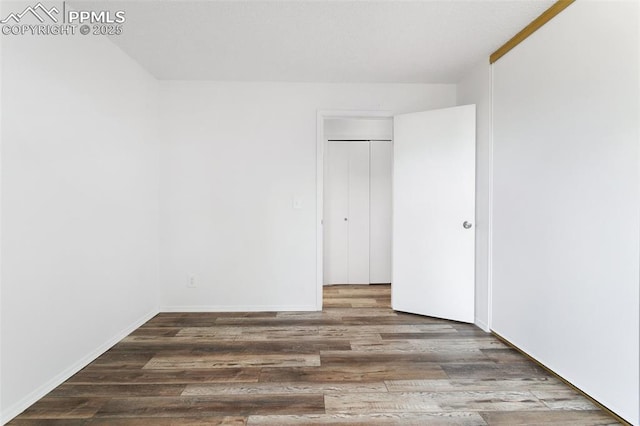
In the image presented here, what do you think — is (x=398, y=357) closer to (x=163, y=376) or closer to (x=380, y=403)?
(x=380, y=403)

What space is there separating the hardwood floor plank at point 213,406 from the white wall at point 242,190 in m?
1.59

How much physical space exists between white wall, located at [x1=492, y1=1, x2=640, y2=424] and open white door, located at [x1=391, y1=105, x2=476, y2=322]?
0.43 metres

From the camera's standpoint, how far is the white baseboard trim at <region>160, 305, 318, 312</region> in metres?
3.40

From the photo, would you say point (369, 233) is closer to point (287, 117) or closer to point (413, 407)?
point (287, 117)

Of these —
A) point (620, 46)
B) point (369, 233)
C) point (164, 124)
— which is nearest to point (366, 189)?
point (369, 233)

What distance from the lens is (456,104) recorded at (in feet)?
11.5

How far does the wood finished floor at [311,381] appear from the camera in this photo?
170 cm

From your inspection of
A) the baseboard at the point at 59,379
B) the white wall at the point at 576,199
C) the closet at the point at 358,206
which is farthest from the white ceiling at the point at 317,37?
the baseboard at the point at 59,379

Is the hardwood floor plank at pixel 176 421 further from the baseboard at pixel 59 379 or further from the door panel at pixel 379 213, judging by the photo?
the door panel at pixel 379 213

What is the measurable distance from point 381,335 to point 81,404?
207 cm

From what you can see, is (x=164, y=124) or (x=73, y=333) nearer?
(x=73, y=333)

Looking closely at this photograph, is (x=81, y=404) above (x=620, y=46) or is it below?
below

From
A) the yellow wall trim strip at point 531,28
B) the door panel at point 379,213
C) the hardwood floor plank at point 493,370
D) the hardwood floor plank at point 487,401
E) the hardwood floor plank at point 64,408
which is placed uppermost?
the yellow wall trim strip at point 531,28

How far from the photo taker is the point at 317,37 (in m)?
2.49
